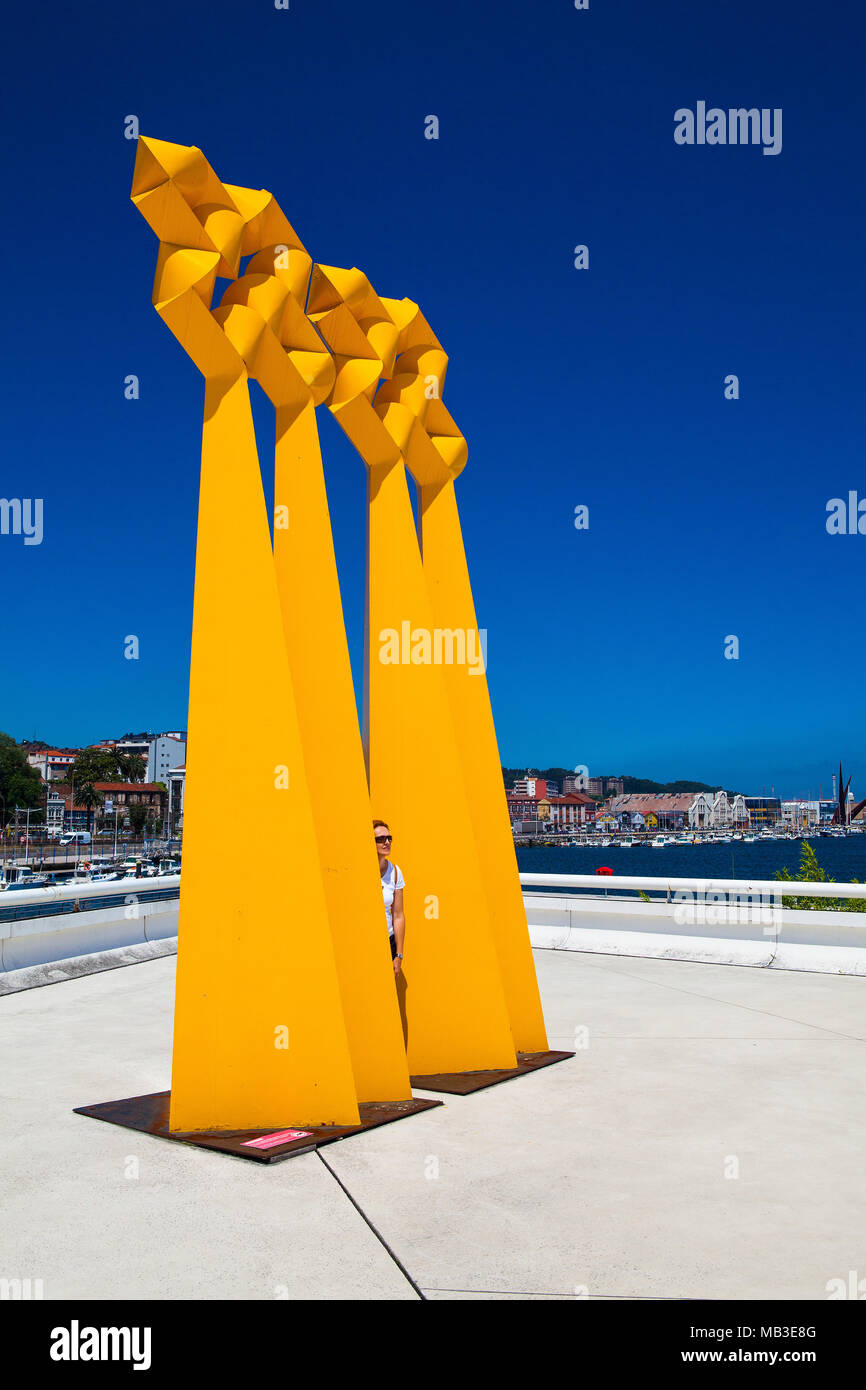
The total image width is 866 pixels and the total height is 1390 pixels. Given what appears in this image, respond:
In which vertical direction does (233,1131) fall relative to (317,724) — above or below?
below

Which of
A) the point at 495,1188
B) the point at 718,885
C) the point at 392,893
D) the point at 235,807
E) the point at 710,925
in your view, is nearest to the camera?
the point at 495,1188

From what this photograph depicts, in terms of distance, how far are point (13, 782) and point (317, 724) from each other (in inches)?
4965

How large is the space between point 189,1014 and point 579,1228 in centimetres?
267

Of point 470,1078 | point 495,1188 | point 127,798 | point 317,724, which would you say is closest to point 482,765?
point 317,724

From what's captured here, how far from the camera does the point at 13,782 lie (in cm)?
12188

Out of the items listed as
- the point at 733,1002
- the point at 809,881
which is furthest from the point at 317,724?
the point at 809,881

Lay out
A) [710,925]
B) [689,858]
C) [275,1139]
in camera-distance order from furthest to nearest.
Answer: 1. [689,858]
2. [710,925]
3. [275,1139]

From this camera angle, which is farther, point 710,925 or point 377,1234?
point 710,925

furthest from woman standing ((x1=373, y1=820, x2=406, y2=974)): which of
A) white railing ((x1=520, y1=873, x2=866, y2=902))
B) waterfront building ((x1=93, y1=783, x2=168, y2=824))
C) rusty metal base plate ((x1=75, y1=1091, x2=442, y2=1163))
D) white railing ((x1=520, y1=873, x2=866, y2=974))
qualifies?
waterfront building ((x1=93, y1=783, x2=168, y2=824))

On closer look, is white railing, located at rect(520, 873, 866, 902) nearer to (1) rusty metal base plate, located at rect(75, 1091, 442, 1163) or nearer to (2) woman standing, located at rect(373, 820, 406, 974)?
(2) woman standing, located at rect(373, 820, 406, 974)

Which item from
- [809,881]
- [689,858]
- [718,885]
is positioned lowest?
[689,858]

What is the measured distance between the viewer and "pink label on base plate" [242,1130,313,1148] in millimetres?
5742

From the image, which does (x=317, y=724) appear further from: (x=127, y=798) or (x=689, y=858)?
(x=127, y=798)
